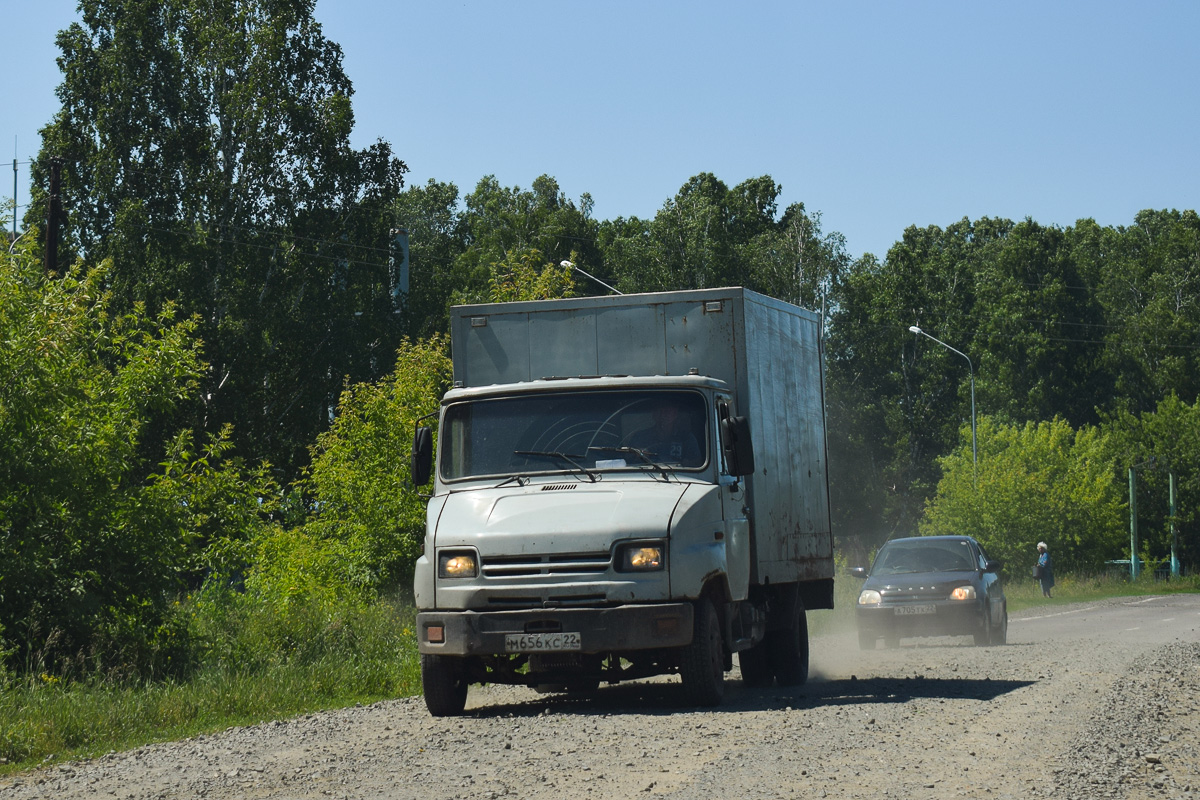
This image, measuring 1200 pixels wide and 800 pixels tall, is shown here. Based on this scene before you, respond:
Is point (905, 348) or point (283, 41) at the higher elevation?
point (283, 41)

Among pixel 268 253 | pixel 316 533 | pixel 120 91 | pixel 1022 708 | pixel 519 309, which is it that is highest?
pixel 120 91

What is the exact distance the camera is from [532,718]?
34.3ft

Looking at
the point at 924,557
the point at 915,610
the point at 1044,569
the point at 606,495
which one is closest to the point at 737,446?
the point at 606,495

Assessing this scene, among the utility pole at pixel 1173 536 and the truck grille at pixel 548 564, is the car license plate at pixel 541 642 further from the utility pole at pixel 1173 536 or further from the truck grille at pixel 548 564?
the utility pole at pixel 1173 536

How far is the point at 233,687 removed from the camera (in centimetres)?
1272

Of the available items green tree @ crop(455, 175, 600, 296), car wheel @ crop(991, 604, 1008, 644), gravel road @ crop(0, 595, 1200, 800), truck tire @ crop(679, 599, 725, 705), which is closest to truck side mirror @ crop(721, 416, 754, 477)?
truck tire @ crop(679, 599, 725, 705)

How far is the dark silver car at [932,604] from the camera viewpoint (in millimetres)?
19891

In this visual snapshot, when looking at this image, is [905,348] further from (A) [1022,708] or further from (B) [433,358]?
(A) [1022,708]

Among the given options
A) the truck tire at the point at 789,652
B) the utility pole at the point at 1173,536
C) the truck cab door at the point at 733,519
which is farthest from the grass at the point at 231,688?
the utility pole at the point at 1173,536

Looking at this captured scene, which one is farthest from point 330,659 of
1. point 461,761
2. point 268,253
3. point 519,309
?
point 268,253

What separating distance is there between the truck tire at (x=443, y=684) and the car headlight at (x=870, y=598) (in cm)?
1034

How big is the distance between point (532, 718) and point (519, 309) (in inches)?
136

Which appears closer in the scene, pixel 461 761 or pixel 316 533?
pixel 461 761

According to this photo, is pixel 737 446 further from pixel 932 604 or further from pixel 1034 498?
pixel 1034 498
